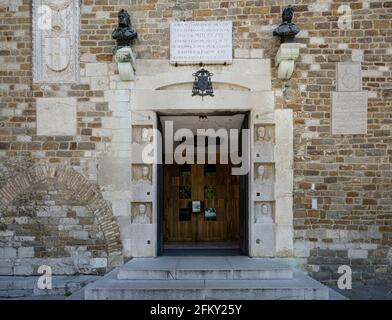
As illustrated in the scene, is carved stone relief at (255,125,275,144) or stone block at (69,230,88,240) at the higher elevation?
carved stone relief at (255,125,275,144)

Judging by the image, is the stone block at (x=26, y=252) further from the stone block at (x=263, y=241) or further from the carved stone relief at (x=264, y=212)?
the carved stone relief at (x=264, y=212)

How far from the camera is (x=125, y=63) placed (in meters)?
5.33

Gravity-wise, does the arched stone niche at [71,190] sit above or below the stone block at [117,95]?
below

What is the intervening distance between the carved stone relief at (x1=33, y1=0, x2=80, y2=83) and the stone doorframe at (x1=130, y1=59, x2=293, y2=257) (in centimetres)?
111

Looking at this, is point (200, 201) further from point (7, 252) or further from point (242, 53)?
point (7, 252)

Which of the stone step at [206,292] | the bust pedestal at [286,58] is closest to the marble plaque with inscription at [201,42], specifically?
the bust pedestal at [286,58]

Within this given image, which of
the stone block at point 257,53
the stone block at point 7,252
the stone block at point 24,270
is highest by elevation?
the stone block at point 257,53

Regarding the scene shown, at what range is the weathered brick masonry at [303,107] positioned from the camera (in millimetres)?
5418

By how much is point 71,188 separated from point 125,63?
2.15m

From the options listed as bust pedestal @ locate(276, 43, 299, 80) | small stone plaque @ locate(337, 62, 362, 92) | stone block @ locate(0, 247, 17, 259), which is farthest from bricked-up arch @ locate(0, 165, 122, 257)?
small stone plaque @ locate(337, 62, 362, 92)

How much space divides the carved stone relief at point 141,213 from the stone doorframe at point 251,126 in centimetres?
3

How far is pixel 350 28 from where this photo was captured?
5523mm

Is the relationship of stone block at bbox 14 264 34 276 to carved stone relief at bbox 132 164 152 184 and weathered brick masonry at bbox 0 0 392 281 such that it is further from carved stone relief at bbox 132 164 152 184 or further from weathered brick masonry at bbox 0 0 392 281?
carved stone relief at bbox 132 164 152 184

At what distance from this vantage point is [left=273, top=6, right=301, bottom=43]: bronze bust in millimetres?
5242
